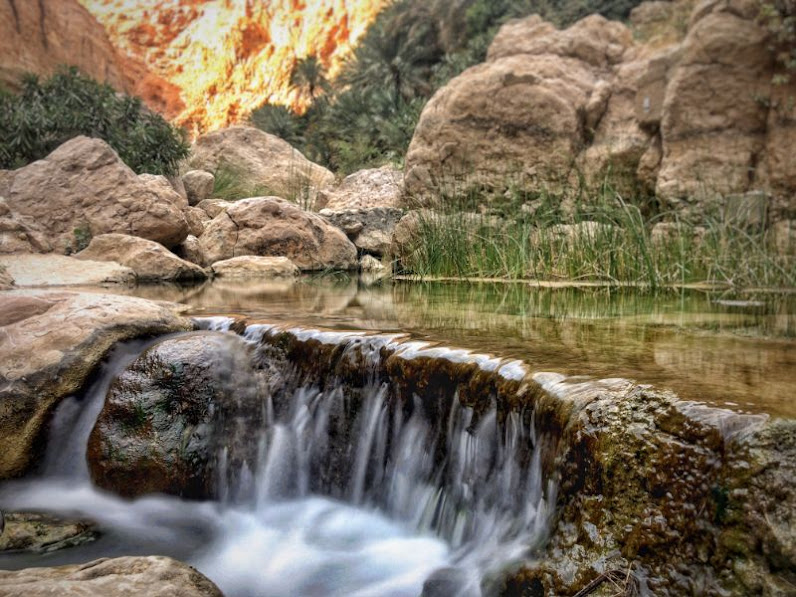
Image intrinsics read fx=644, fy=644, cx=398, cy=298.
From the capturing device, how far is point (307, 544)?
2.13 metres

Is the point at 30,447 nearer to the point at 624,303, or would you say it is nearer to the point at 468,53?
the point at 624,303

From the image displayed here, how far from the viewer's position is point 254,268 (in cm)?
790

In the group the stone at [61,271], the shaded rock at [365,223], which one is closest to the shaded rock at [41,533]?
the stone at [61,271]

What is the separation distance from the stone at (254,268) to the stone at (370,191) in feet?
6.49

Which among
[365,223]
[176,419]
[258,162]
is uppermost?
[258,162]

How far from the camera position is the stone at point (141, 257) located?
7219mm

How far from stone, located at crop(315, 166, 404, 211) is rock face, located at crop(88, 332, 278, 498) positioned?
6.69 m

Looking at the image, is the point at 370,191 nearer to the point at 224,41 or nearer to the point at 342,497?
the point at 342,497

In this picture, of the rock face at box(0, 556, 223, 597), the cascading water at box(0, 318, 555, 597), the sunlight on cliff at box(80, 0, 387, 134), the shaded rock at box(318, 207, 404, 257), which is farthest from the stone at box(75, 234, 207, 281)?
the sunlight on cliff at box(80, 0, 387, 134)

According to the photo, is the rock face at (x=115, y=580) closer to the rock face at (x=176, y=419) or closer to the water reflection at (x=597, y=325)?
the rock face at (x=176, y=419)

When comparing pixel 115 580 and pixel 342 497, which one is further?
pixel 342 497

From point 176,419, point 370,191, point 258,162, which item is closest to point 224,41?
point 258,162

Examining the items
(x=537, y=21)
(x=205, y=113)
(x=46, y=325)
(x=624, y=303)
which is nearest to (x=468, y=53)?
(x=537, y=21)

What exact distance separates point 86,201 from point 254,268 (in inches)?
98.6
